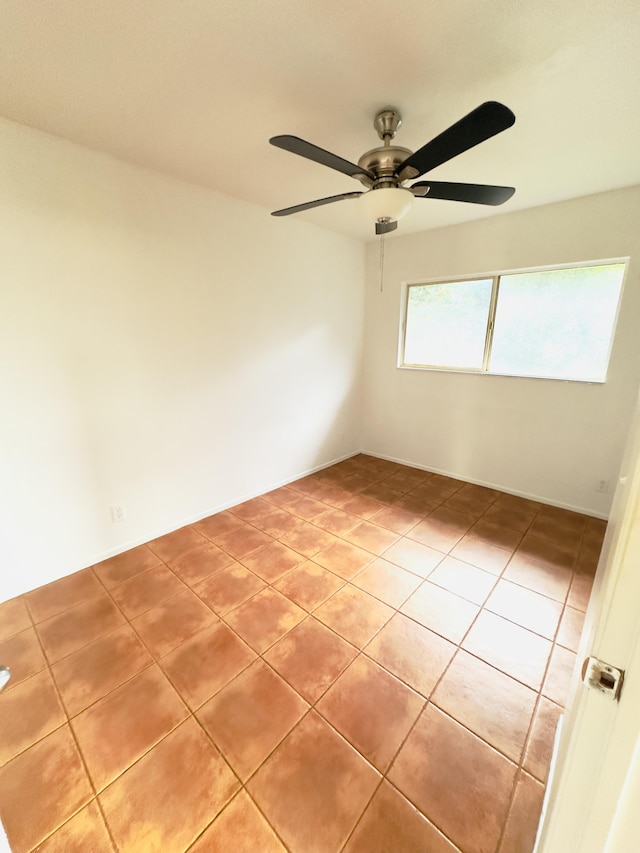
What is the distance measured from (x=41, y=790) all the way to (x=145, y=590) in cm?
93

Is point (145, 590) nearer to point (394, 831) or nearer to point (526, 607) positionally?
point (394, 831)

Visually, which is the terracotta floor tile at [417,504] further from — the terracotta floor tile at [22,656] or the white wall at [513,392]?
the terracotta floor tile at [22,656]

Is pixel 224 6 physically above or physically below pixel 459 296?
above

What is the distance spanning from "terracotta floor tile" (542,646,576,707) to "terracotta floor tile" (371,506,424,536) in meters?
1.14

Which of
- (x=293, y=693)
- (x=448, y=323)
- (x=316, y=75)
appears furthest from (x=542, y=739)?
(x=448, y=323)

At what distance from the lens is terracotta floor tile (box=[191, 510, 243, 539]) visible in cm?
261

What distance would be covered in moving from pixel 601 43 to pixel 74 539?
347 centimetres

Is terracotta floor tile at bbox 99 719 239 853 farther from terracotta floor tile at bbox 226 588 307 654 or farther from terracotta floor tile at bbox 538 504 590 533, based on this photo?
terracotta floor tile at bbox 538 504 590 533

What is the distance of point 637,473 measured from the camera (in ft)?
1.46

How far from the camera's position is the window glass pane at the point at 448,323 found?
320 centimetres

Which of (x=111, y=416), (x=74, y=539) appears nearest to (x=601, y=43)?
(x=111, y=416)

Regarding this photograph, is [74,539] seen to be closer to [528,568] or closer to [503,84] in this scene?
[528,568]

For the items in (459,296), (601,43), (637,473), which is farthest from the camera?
(459,296)

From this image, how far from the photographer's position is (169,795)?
1102 mm
